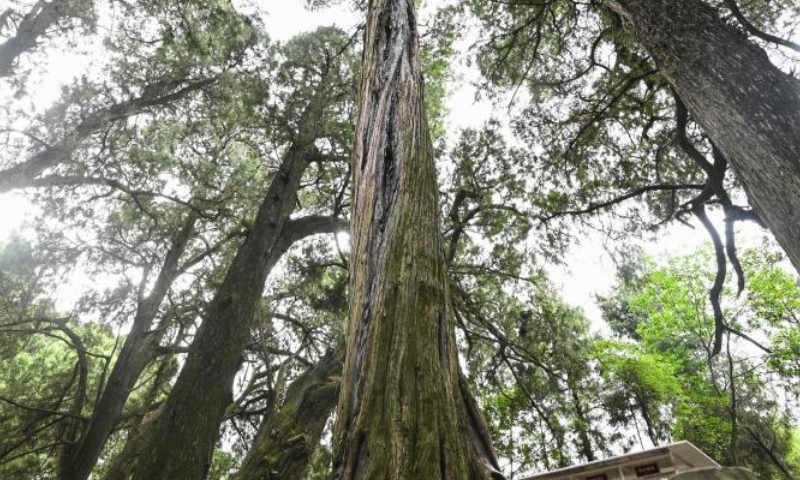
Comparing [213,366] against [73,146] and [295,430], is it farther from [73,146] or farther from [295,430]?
[73,146]

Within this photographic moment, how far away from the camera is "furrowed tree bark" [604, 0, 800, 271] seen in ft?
7.54

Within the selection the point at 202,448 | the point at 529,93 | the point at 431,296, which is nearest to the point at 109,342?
the point at 202,448

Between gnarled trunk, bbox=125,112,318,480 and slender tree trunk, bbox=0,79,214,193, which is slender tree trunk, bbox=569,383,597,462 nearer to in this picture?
gnarled trunk, bbox=125,112,318,480

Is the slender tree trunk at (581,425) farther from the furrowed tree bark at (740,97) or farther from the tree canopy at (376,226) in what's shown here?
the furrowed tree bark at (740,97)

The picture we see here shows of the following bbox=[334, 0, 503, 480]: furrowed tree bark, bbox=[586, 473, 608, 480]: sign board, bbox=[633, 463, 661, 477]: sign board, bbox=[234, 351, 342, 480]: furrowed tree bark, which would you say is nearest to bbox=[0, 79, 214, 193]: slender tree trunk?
bbox=[234, 351, 342, 480]: furrowed tree bark

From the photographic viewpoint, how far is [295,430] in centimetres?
507

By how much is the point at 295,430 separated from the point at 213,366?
1.35m

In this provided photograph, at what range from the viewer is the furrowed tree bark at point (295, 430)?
424cm

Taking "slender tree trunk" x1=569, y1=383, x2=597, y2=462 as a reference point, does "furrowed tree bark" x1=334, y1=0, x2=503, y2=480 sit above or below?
below

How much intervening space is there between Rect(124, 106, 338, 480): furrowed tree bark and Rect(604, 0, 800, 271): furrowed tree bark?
473 centimetres

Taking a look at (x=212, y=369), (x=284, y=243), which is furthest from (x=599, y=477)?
(x=284, y=243)

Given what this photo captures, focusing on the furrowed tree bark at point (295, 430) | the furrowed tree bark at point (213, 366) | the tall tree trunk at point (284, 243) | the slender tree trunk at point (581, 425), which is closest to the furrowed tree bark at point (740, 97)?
the furrowed tree bark at point (295, 430)

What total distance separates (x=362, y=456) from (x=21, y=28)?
27.2 feet

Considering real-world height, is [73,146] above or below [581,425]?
above
